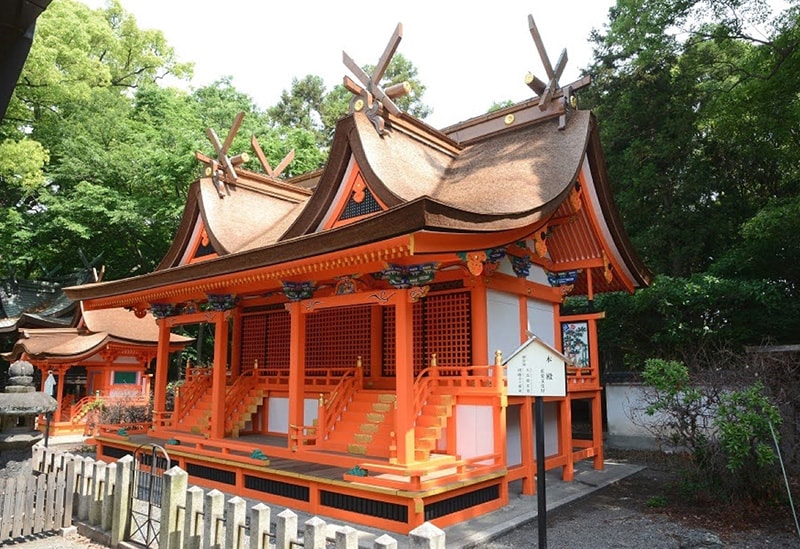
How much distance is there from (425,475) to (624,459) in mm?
8611

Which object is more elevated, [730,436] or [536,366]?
[536,366]

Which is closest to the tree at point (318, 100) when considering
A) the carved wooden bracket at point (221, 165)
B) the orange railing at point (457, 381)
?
the carved wooden bracket at point (221, 165)

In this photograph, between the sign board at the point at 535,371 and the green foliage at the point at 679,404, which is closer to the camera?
the sign board at the point at 535,371

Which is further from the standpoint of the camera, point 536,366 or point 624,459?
point 624,459

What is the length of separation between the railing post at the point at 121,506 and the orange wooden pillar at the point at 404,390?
3604mm

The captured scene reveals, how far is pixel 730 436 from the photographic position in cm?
754

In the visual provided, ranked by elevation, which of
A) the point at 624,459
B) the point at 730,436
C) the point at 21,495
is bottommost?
the point at 624,459

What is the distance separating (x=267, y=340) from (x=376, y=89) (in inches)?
293

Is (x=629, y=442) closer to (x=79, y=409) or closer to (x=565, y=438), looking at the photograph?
(x=565, y=438)

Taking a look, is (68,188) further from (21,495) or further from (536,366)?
(536,366)

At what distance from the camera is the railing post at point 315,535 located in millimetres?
4223

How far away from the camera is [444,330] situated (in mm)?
10562

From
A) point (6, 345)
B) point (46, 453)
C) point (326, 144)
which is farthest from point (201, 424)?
point (326, 144)

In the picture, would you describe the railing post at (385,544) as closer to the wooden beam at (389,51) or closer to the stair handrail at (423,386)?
the stair handrail at (423,386)
